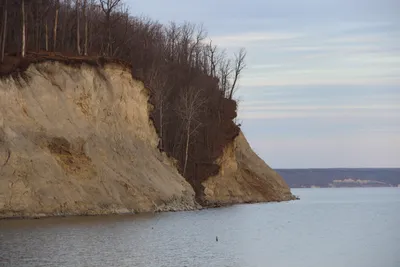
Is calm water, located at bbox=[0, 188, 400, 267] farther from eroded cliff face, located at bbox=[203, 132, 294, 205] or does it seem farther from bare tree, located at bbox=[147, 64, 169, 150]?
eroded cliff face, located at bbox=[203, 132, 294, 205]

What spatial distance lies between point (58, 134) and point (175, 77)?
39587 mm

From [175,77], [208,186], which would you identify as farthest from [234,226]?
[175,77]

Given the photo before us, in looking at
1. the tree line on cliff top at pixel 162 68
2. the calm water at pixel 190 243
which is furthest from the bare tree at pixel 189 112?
the calm water at pixel 190 243

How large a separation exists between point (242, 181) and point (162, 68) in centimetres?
1547

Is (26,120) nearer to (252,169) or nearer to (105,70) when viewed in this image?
(105,70)

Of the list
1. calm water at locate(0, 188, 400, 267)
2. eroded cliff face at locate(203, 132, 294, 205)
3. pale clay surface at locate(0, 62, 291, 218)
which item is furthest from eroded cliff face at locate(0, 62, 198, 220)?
eroded cliff face at locate(203, 132, 294, 205)

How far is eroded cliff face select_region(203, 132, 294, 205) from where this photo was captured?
79.1 meters

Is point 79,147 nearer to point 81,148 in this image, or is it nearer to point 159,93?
point 81,148

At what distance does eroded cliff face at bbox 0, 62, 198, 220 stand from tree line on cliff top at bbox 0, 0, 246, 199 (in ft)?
19.6

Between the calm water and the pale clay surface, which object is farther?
the pale clay surface

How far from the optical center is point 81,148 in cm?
5109

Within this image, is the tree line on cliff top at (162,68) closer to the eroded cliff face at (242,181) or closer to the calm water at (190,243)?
the eroded cliff face at (242,181)

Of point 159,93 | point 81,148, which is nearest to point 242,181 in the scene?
point 159,93

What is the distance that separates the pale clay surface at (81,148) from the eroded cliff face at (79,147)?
0.21 ft
